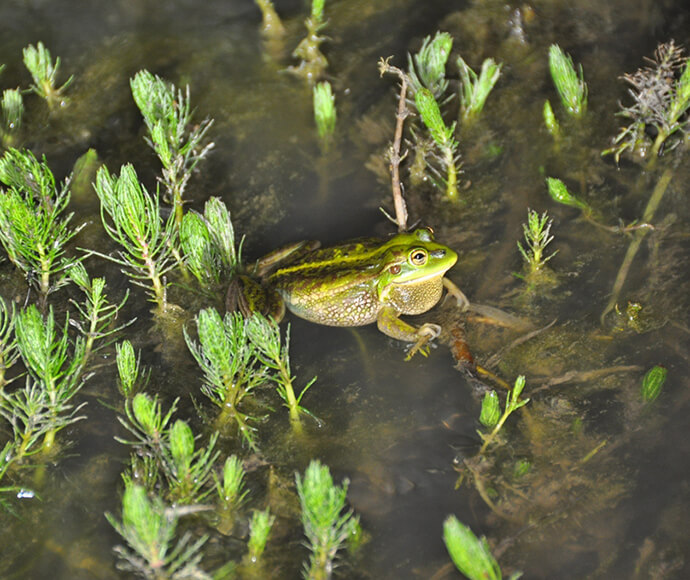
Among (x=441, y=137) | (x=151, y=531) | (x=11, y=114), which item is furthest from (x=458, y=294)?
(x=11, y=114)

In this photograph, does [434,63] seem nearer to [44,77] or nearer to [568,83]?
[568,83]

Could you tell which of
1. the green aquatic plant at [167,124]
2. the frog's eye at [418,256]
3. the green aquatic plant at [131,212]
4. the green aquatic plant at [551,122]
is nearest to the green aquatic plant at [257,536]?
the green aquatic plant at [131,212]

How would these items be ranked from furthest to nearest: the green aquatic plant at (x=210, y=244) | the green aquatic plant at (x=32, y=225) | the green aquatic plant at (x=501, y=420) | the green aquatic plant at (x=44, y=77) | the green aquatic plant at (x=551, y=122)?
the green aquatic plant at (x=44, y=77) → the green aquatic plant at (x=551, y=122) → the green aquatic plant at (x=210, y=244) → the green aquatic plant at (x=32, y=225) → the green aquatic plant at (x=501, y=420)

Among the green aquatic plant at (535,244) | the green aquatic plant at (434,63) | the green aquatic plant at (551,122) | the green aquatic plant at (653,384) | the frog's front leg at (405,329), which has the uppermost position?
the green aquatic plant at (434,63)

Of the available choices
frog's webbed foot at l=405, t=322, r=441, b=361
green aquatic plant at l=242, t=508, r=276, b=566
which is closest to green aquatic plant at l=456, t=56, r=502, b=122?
frog's webbed foot at l=405, t=322, r=441, b=361

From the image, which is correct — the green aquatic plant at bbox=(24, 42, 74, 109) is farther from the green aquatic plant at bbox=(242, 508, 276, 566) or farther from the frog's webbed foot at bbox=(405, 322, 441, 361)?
the green aquatic plant at bbox=(242, 508, 276, 566)

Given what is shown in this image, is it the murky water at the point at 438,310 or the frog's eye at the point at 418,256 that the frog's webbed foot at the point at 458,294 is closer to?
the murky water at the point at 438,310
